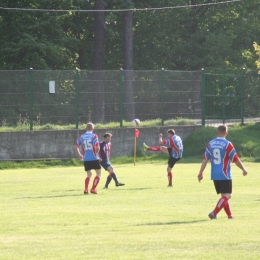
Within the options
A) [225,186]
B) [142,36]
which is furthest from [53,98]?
[142,36]

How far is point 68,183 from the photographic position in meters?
24.2

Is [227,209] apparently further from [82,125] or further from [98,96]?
[98,96]

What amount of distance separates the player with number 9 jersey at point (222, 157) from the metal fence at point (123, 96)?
18507 millimetres

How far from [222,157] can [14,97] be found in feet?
62.2

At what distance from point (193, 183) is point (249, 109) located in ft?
58.5

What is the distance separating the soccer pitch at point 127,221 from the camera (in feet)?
34.4

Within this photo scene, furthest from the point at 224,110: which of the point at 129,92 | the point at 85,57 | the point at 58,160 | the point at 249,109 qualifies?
the point at 85,57

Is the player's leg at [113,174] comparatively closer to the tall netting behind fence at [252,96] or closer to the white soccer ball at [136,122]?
the white soccer ball at [136,122]

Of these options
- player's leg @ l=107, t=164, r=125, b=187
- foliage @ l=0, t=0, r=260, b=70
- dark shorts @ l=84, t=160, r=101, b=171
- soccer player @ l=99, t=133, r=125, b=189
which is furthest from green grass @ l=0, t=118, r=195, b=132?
dark shorts @ l=84, t=160, r=101, b=171

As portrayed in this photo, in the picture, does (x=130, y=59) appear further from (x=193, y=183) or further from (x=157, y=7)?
(x=193, y=183)

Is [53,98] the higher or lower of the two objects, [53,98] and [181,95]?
the lower

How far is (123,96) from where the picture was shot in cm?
3553

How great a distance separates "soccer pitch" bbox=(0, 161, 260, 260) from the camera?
10477mm

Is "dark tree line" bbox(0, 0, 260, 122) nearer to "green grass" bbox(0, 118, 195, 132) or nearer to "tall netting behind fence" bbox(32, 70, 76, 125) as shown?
"green grass" bbox(0, 118, 195, 132)
